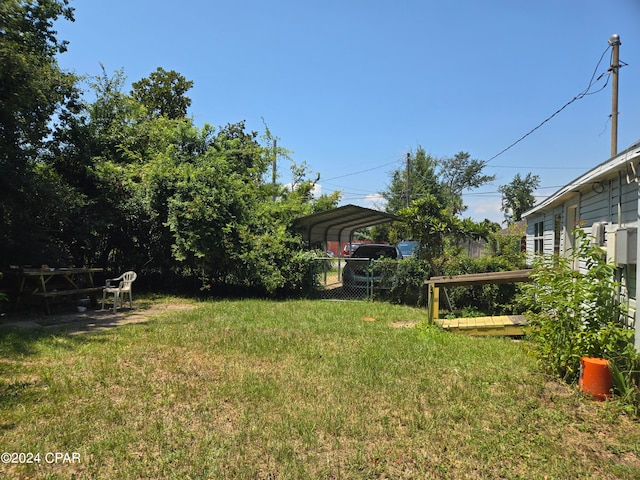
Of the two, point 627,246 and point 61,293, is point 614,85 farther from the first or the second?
point 61,293

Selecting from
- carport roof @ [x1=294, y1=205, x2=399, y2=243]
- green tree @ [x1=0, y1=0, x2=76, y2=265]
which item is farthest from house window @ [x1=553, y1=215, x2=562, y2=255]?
green tree @ [x1=0, y1=0, x2=76, y2=265]

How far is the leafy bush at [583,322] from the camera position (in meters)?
3.88

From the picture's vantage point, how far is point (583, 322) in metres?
4.26

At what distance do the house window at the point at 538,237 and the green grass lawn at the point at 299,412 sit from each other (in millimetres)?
5412

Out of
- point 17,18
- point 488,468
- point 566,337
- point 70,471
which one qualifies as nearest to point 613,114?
point 566,337

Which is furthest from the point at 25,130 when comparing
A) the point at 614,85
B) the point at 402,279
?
the point at 614,85

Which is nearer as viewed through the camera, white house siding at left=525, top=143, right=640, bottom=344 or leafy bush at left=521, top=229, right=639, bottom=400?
leafy bush at left=521, top=229, right=639, bottom=400

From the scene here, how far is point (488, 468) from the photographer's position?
2709 millimetres

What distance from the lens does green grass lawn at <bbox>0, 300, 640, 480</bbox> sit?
2.74 m

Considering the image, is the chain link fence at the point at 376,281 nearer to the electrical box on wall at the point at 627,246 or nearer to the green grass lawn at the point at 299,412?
the green grass lawn at the point at 299,412

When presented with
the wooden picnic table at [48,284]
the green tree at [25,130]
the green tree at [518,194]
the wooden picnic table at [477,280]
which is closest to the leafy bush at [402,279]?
the wooden picnic table at [477,280]

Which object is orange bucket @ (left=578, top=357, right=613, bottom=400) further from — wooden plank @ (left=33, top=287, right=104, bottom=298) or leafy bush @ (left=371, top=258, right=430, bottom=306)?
wooden plank @ (left=33, top=287, right=104, bottom=298)

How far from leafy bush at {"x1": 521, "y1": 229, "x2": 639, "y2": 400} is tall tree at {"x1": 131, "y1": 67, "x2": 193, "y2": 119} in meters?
22.1

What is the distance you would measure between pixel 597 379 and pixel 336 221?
28.0 ft
